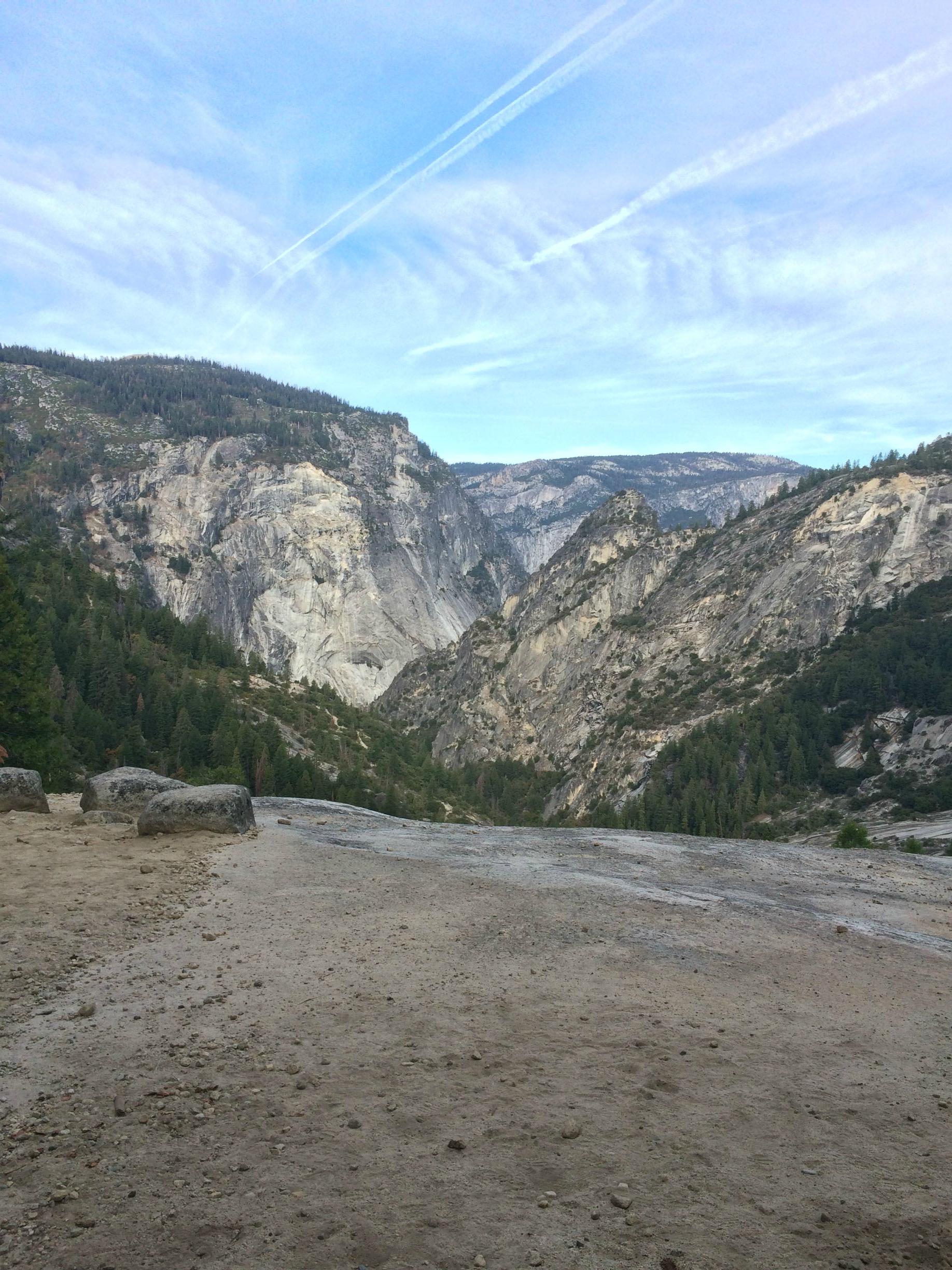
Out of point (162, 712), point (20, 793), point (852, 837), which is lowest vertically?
point (852, 837)

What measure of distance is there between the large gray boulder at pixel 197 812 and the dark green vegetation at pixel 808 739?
89.5 metres

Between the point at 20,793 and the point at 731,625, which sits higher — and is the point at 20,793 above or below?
below

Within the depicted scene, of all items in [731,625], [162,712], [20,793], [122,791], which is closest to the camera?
[20,793]

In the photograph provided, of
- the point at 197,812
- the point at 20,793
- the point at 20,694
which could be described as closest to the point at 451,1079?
the point at 197,812

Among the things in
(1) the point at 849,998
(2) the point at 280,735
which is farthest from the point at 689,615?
(1) the point at 849,998

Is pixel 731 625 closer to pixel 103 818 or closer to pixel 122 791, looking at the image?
pixel 122 791

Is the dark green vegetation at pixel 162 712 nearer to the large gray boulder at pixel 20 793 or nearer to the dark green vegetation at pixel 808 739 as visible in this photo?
the large gray boulder at pixel 20 793

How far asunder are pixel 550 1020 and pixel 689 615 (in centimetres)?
Result: 17617

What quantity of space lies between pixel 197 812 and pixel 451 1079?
48.9 feet

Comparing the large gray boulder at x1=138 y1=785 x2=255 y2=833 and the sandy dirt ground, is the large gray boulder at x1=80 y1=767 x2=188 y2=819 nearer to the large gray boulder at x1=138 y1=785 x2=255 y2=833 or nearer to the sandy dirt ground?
the large gray boulder at x1=138 y1=785 x2=255 y2=833

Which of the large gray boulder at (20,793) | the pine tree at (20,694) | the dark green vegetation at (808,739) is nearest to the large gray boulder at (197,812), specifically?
the large gray boulder at (20,793)

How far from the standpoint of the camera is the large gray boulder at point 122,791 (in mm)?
24484

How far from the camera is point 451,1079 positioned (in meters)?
9.57

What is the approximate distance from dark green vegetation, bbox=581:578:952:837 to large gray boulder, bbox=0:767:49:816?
301 feet
